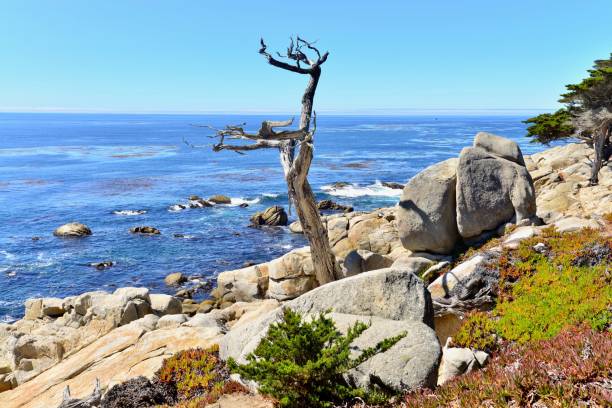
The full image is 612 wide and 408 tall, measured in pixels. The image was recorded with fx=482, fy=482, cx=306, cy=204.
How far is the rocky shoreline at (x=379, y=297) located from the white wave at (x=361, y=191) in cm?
2287

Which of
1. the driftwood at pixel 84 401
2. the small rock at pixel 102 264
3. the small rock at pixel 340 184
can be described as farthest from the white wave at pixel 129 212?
the driftwood at pixel 84 401

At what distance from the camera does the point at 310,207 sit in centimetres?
1689

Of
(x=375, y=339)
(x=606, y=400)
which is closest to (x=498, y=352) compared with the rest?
(x=375, y=339)

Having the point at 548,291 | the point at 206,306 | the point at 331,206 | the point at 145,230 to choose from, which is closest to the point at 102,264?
the point at 145,230

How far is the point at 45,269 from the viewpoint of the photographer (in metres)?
30.5

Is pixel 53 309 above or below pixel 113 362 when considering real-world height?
below

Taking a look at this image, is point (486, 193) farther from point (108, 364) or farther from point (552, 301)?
point (108, 364)

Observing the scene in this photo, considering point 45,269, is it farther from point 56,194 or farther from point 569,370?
point 569,370

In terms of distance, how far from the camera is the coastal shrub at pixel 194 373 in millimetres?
9352

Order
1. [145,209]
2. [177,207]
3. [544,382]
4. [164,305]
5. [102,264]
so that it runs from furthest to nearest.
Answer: [177,207], [145,209], [102,264], [164,305], [544,382]

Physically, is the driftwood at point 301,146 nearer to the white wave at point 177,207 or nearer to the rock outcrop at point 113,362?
the rock outcrop at point 113,362

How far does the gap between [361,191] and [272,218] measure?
15675mm

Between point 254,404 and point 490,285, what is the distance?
23.5 feet

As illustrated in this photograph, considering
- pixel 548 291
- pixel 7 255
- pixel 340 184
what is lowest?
pixel 7 255
